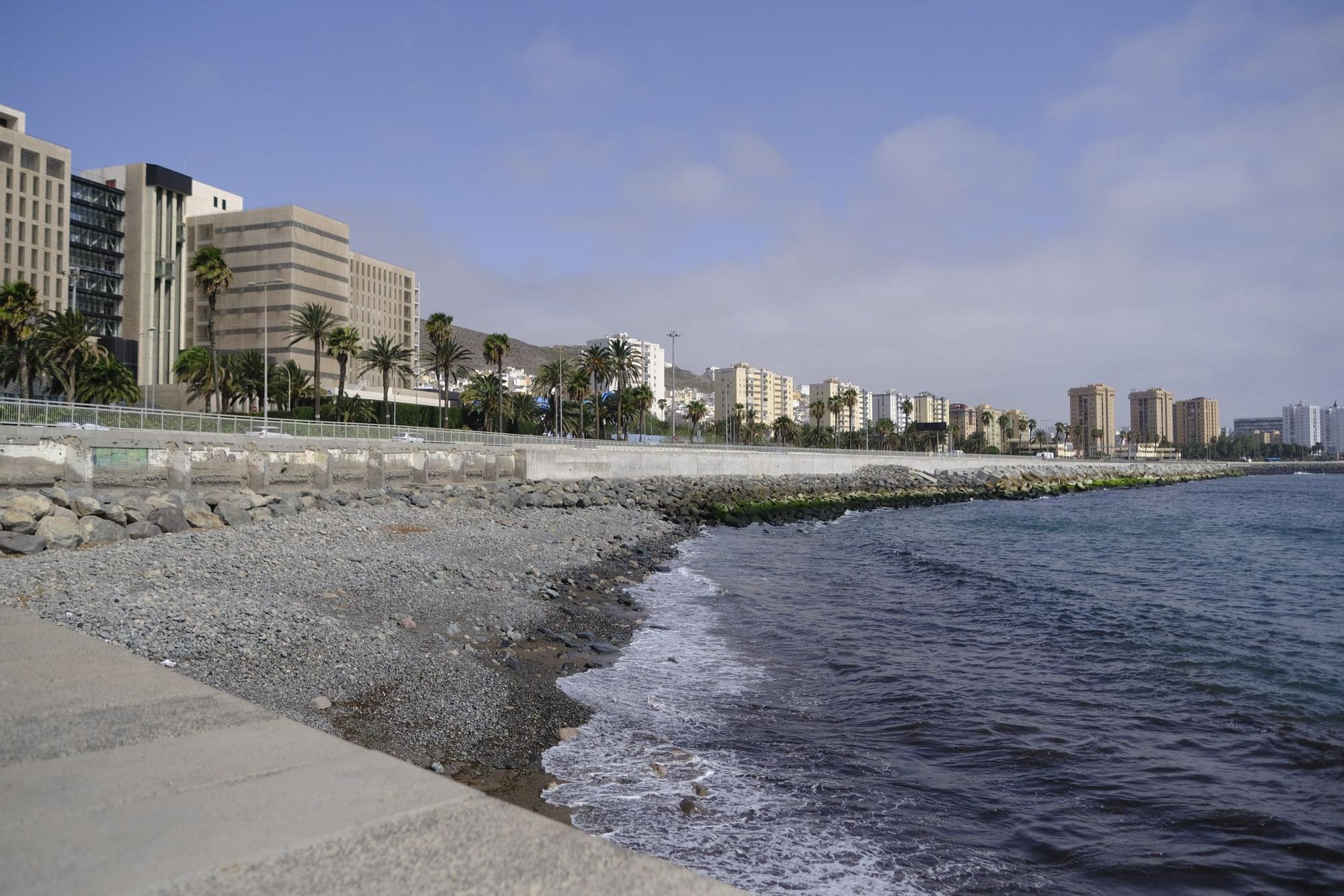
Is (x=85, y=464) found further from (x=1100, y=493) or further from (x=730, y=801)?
(x=1100, y=493)

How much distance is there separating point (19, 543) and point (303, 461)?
63.8 feet

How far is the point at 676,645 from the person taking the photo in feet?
39.9

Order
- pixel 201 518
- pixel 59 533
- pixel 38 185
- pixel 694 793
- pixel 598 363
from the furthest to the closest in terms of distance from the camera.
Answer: pixel 38 185 → pixel 598 363 → pixel 201 518 → pixel 59 533 → pixel 694 793

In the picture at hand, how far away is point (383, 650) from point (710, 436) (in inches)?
6118

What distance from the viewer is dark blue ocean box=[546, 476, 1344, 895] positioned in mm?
5941

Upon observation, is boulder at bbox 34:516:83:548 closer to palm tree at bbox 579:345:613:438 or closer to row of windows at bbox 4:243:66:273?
palm tree at bbox 579:345:613:438

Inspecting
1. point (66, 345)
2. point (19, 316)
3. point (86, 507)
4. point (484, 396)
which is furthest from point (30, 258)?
point (86, 507)

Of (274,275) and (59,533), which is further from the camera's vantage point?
(274,275)

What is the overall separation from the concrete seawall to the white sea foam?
22148 mm

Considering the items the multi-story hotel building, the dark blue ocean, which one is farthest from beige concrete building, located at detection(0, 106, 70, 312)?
the dark blue ocean

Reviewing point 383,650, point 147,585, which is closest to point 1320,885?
point 383,650

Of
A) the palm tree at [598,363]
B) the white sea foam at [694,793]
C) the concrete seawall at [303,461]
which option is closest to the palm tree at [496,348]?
the palm tree at [598,363]

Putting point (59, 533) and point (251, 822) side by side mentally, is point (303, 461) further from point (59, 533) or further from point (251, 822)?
point (251, 822)

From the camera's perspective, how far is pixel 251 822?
2.81 m
